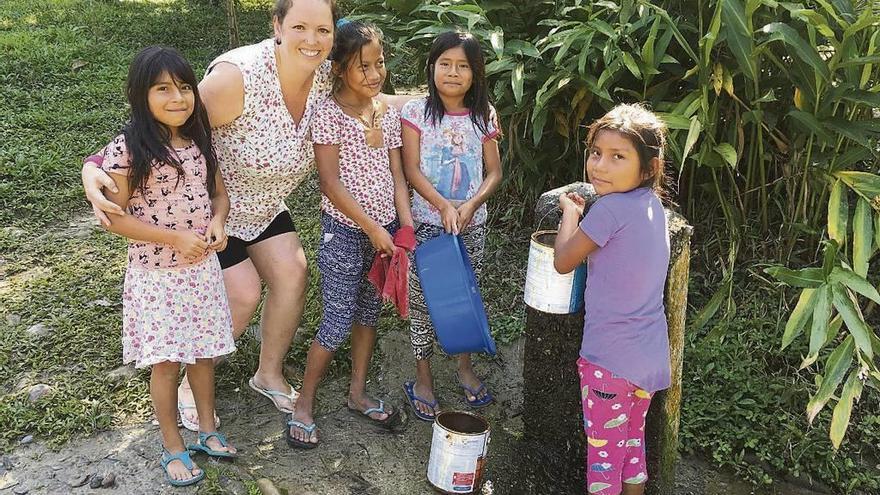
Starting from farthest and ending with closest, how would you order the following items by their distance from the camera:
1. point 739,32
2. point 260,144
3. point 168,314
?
point 739,32
point 260,144
point 168,314

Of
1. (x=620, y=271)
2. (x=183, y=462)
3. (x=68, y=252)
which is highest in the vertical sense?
(x=620, y=271)

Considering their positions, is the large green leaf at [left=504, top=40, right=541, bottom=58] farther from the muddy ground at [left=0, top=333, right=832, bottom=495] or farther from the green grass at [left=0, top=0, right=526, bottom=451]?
the muddy ground at [left=0, top=333, right=832, bottom=495]

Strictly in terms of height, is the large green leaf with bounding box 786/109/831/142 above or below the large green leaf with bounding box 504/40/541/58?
below

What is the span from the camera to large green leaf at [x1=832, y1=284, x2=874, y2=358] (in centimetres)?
248

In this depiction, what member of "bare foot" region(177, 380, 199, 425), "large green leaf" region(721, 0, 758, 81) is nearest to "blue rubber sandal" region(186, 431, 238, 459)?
"bare foot" region(177, 380, 199, 425)

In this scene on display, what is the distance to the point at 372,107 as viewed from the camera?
2861 millimetres

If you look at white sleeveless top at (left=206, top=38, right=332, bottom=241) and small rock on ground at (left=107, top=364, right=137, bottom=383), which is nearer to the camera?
white sleeveless top at (left=206, top=38, right=332, bottom=241)

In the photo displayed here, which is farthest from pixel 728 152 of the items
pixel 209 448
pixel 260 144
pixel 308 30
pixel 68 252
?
pixel 68 252

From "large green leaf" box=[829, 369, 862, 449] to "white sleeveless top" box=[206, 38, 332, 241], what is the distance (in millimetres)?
1961

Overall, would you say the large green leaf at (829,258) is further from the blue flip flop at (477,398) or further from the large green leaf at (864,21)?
the blue flip flop at (477,398)

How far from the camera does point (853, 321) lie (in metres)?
2.51

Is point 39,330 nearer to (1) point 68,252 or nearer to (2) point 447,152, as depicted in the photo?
(1) point 68,252

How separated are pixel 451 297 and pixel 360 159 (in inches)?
24.0

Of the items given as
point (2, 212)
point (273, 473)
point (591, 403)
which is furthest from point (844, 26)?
point (2, 212)
